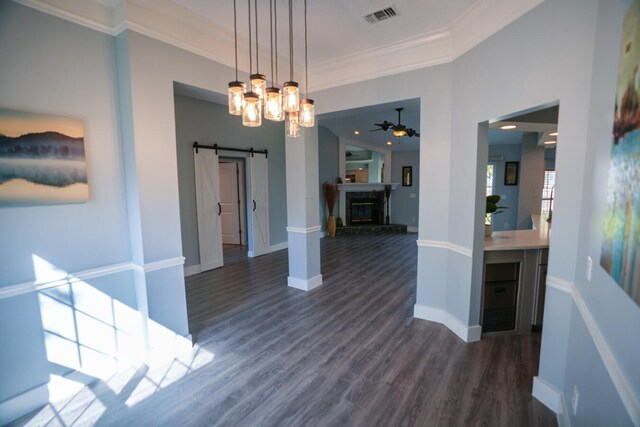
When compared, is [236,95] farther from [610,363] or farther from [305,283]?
[305,283]

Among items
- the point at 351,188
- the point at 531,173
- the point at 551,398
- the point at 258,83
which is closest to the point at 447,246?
the point at 551,398

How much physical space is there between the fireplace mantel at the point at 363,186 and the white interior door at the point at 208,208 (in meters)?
4.34

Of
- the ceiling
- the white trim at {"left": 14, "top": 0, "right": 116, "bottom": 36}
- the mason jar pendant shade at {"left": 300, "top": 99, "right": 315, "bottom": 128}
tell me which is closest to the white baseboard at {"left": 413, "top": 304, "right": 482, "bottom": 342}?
the ceiling

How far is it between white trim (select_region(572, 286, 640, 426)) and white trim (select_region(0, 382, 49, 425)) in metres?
3.25

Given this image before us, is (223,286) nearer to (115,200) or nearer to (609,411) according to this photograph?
(115,200)

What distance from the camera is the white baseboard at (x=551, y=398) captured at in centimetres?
188

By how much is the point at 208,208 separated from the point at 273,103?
388cm

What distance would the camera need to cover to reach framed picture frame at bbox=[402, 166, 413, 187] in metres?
9.48

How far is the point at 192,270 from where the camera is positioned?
5.09 m

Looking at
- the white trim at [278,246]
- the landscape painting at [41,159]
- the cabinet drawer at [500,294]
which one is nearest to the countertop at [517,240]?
the cabinet drawer at [500,294]

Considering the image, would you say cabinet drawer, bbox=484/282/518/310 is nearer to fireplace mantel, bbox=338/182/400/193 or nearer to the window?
fireplace mantel, bbox=338/182/400/193

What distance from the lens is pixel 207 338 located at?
2992 mm

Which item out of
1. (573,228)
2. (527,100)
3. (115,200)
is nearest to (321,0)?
(527,100)

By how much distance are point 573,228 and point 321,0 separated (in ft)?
8.30
